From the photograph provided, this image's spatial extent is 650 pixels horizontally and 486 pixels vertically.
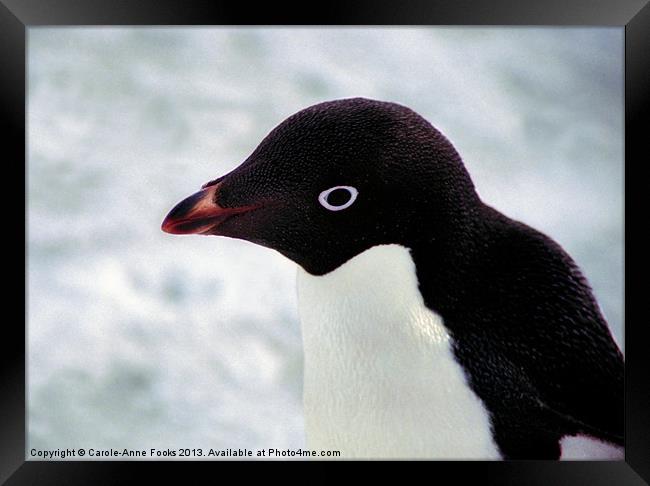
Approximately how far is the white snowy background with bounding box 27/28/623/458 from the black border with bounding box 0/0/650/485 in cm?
3

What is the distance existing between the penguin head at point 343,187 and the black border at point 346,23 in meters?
0.22

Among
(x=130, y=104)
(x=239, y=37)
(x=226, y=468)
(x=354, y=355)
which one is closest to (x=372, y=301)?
(x=354, y=355)

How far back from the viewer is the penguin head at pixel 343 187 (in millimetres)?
1084

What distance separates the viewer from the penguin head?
3.56ft

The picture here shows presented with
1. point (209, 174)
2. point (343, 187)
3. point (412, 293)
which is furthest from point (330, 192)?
point (209, 174)

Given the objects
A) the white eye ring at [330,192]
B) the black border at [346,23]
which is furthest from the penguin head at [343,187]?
the black border at [346,23]

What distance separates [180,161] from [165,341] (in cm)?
34

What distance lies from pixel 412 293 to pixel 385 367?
117mm

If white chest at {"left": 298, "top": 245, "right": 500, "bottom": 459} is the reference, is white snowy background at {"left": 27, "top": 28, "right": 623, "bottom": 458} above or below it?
above

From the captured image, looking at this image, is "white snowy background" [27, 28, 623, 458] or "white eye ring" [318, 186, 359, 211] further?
"white snowy background" [27, 28, 623, 458]

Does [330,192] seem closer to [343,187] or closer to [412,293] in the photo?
[343,187]

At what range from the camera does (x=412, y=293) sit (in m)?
1.13

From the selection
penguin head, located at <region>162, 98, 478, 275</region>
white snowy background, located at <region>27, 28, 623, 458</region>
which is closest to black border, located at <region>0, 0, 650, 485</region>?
white snowy background, located at <region>27, 28, 623, 458</region>

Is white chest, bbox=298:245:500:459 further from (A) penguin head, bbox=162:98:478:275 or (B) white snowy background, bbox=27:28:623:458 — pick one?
(B) white snowy background, bbox=27:28:623:458
